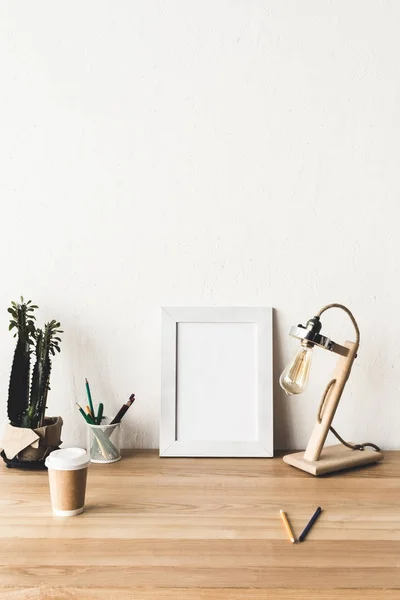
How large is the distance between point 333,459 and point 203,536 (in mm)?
419

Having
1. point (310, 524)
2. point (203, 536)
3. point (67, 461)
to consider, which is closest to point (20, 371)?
point (67, 461)

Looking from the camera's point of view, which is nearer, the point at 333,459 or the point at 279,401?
the point at 333,459

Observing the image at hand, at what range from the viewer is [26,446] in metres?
1.19

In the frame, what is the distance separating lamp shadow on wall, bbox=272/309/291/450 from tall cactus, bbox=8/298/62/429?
0.49 metres

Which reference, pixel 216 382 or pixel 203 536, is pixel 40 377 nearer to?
pixel 216 382

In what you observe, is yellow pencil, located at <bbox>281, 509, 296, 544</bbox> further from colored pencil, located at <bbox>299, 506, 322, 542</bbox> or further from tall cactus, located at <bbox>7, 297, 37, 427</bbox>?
tall cactus, located at <bbox>7, 297, 37, 427</bbox>

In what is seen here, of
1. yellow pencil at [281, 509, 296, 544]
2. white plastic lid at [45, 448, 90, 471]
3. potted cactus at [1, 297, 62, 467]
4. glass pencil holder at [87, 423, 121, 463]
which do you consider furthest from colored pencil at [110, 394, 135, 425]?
yellow pencil at [281, 509, 296, 544]

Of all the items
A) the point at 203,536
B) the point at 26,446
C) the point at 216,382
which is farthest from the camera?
the point at 216,382

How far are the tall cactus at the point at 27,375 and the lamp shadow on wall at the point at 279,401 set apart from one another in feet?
1.62

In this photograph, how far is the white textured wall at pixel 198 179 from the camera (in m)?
1.32

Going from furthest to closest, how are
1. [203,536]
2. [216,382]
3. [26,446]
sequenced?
1. [216,382]
2. [26,446]
3. [203,536]

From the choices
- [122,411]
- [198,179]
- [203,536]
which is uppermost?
[198,179]

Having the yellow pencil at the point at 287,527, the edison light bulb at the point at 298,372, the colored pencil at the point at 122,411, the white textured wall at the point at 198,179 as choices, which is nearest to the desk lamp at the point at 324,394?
the edison light bulb at the point at 298,372

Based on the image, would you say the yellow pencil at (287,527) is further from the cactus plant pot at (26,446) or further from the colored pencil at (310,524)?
the cactus plant pot at (26,446)
